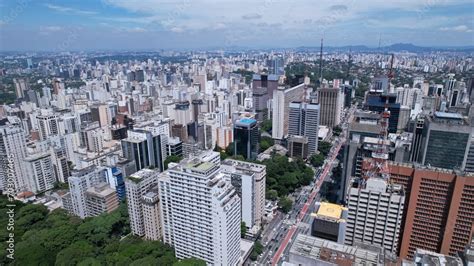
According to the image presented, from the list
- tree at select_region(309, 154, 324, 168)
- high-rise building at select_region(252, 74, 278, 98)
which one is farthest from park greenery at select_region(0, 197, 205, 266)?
high-rise building at select_region(252, 74, 278, 98)

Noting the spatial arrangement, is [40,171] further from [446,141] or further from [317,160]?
[446,141]

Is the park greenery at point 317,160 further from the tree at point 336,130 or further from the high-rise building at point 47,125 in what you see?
the high-rise building at point 47,125

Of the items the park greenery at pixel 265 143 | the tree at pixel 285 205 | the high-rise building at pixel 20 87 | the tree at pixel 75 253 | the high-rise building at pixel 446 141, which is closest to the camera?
the tree at pixel 75 253

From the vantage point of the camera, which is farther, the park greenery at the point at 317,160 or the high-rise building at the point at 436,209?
the park greenery at the point at 317,160

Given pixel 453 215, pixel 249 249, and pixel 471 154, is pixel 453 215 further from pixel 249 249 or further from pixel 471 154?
pixel 249 249

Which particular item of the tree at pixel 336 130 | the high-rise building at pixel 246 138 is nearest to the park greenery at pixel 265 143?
the high-rise building at pixel 246 138

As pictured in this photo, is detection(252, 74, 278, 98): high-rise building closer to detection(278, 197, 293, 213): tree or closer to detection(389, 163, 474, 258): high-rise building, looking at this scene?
detection(278, 197, 293, 213): tree
